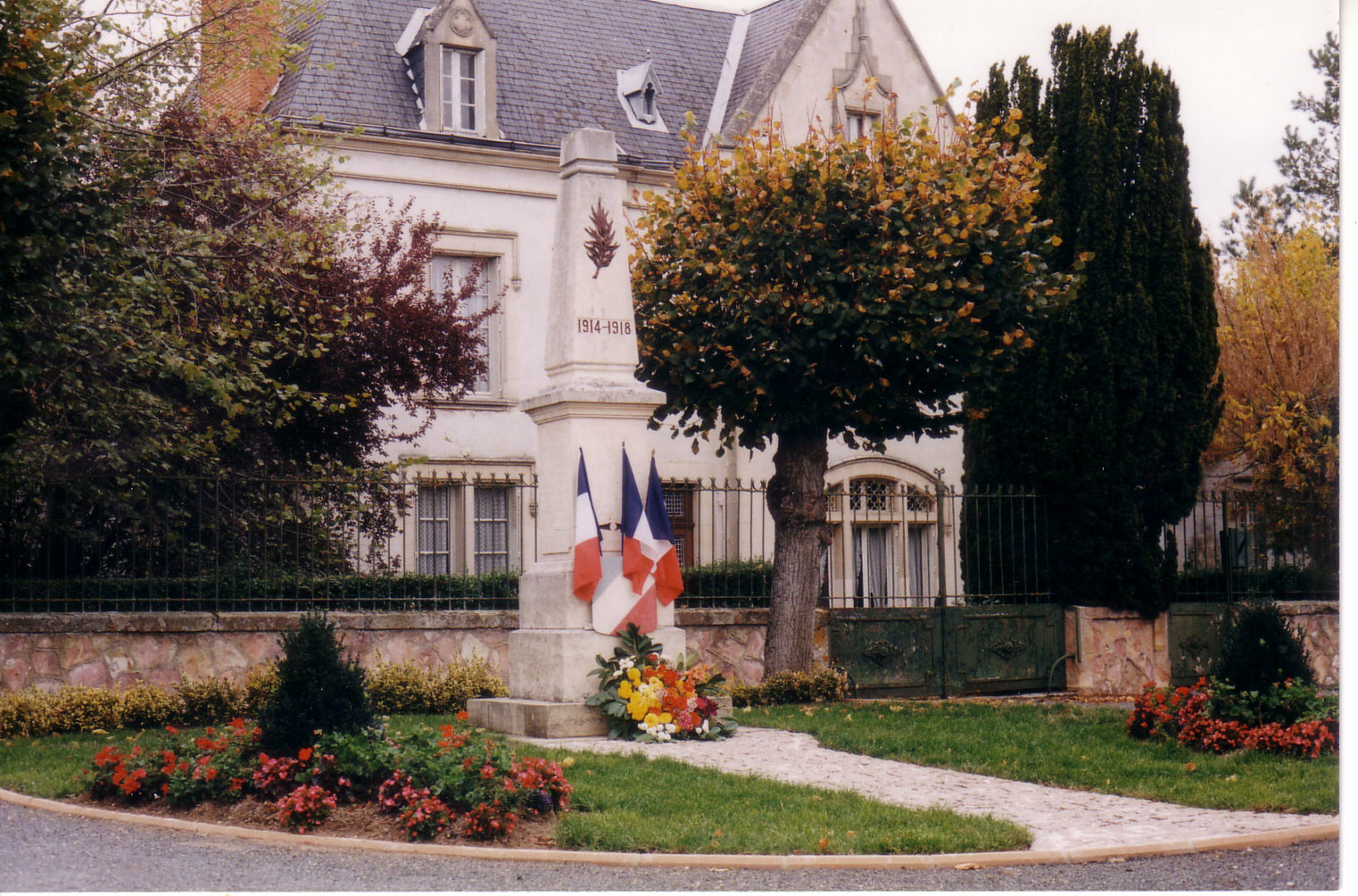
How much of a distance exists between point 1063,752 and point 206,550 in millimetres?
8098

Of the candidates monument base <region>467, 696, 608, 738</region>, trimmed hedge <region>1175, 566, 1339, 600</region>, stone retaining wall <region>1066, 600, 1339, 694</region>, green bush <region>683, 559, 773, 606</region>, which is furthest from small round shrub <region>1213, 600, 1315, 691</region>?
trimmed hedge <region>1175, 566, 1339, 600</region>

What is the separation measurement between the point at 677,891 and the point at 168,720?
7.34 metres

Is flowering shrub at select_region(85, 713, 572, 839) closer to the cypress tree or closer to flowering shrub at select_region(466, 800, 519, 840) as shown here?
flowering shrub at select_region(466, 800, 519, 840)

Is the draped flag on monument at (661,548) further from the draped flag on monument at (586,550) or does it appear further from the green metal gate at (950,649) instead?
the green metal gate at (950,649)

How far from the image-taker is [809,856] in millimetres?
7105

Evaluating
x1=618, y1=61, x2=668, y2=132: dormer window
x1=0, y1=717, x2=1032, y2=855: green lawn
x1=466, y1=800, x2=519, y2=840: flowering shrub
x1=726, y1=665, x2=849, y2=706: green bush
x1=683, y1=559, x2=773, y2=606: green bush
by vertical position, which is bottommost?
x1=726, y1=665, x2=849, y2=706: green bush

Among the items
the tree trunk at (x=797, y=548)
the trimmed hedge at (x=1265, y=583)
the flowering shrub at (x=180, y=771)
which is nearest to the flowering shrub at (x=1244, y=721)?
the tree trunk at (x=797, y=548)

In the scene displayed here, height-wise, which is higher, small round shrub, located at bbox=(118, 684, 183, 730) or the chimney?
the chimney

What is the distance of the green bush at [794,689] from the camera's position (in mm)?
14562

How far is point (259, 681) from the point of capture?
12914mm

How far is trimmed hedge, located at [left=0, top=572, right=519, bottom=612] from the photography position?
13.0m

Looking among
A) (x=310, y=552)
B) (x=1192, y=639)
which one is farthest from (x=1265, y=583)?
(x=310, y=552)

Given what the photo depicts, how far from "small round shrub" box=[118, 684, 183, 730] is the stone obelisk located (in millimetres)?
2785

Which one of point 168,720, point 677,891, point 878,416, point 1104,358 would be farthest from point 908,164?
point 677,891
